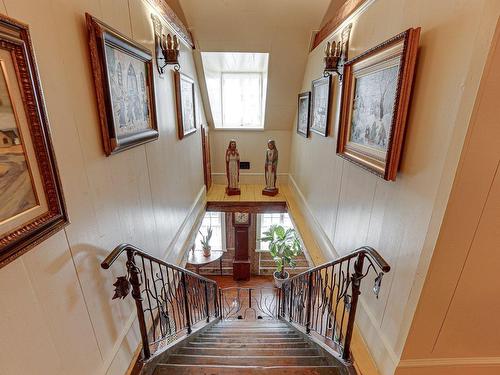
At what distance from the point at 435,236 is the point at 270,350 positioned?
1.56 m

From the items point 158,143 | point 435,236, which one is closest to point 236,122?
point 158,143

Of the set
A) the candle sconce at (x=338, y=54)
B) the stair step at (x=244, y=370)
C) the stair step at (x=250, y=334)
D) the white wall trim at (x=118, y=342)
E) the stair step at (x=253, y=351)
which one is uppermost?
the candle sconce at (x=338, y=54)

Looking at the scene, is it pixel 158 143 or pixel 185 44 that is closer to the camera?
pixel 158 143

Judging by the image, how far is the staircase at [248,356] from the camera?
1679 mm

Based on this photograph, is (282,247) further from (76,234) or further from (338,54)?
(76,234)

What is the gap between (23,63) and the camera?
33.4 inches

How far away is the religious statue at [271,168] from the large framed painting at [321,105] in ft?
3.55

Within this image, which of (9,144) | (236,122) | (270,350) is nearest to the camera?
(9,144)

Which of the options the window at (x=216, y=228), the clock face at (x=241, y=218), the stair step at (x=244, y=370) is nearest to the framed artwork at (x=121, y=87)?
the stair step at (x=244, y=370)

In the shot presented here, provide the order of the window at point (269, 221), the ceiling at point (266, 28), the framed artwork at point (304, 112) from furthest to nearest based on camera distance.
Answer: the window at point (269, 221), the framed artwork at point (304, 112), the ceiling at point (266, 28)

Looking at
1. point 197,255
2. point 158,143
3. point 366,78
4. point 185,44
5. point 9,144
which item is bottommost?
point 197,255

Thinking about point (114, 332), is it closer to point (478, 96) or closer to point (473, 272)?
point (473, 272)

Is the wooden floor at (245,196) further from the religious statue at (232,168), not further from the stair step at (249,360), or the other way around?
the stair step at (249,360)

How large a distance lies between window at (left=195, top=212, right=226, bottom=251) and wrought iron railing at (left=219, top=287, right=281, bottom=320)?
121cm
